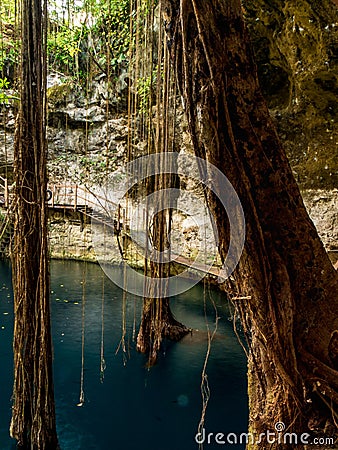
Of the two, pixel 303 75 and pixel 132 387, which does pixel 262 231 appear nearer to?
pixel 132 387

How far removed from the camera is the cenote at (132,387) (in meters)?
3.48

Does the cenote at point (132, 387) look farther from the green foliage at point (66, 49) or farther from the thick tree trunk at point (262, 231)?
the green foliage at point (66, 49)

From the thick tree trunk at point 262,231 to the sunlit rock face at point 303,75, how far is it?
3299 mm

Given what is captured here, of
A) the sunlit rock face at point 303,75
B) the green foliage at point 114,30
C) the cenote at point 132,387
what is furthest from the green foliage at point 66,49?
the cenote at point 132,387

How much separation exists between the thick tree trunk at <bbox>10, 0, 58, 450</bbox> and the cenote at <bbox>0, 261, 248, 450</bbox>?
556 millimetres

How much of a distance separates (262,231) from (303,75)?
4468mm

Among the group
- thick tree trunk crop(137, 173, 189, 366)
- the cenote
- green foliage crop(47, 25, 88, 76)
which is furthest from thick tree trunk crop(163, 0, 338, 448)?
green foliage crop(47, 25, 88, 76)

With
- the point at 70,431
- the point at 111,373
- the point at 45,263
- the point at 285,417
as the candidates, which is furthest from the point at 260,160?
the point at 111,373

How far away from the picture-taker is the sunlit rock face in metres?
4.50

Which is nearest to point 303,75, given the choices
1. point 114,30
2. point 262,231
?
point 114,30

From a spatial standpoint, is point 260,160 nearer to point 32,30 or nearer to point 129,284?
point 32,30

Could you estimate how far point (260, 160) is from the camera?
1.36 metres

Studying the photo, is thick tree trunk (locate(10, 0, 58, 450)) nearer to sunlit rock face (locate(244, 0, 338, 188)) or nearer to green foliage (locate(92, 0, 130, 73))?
sunlit rock face (locate(244, 0, 338, 188))

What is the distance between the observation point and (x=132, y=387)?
428 cm
